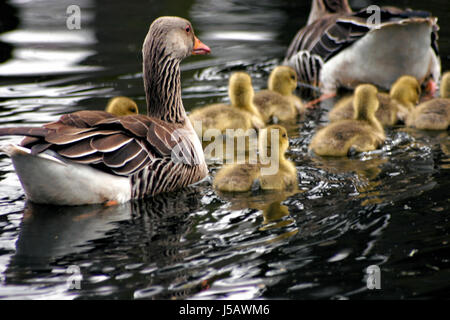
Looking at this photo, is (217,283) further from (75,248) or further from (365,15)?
(365,15)

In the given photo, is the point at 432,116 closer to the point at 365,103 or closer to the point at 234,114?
the point at 365,103

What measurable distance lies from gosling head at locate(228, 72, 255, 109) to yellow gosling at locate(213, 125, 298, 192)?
5.96ft

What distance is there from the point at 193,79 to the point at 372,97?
12.4 feet

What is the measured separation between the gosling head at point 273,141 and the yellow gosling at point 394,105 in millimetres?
2067

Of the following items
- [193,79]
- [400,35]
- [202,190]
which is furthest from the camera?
[193,79]

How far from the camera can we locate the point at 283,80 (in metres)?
9.33

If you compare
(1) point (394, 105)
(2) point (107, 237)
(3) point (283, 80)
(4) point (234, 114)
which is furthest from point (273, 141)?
(3) point (283, 80)

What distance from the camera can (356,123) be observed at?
7.52 meters

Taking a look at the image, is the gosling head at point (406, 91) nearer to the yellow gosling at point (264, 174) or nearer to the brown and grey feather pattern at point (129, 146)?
the yellow gosling at point (264, 174)

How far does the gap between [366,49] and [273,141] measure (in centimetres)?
372

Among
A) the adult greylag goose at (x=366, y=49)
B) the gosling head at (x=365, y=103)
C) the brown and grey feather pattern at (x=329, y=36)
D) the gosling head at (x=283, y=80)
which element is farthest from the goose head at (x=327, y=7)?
the gosling head at (x=365, y=103)

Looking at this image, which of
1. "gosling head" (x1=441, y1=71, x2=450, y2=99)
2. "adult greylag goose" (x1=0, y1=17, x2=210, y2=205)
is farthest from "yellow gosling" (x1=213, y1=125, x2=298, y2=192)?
"gosling head" (x1=441, y1=71, x2=450, y2=99)

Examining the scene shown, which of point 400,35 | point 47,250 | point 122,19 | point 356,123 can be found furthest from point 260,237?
point 122,19

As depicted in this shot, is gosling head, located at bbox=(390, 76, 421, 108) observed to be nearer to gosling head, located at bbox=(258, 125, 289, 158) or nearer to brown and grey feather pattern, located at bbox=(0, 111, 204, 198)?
gosling head, located at bbox=(258, 125, 289, 158)
